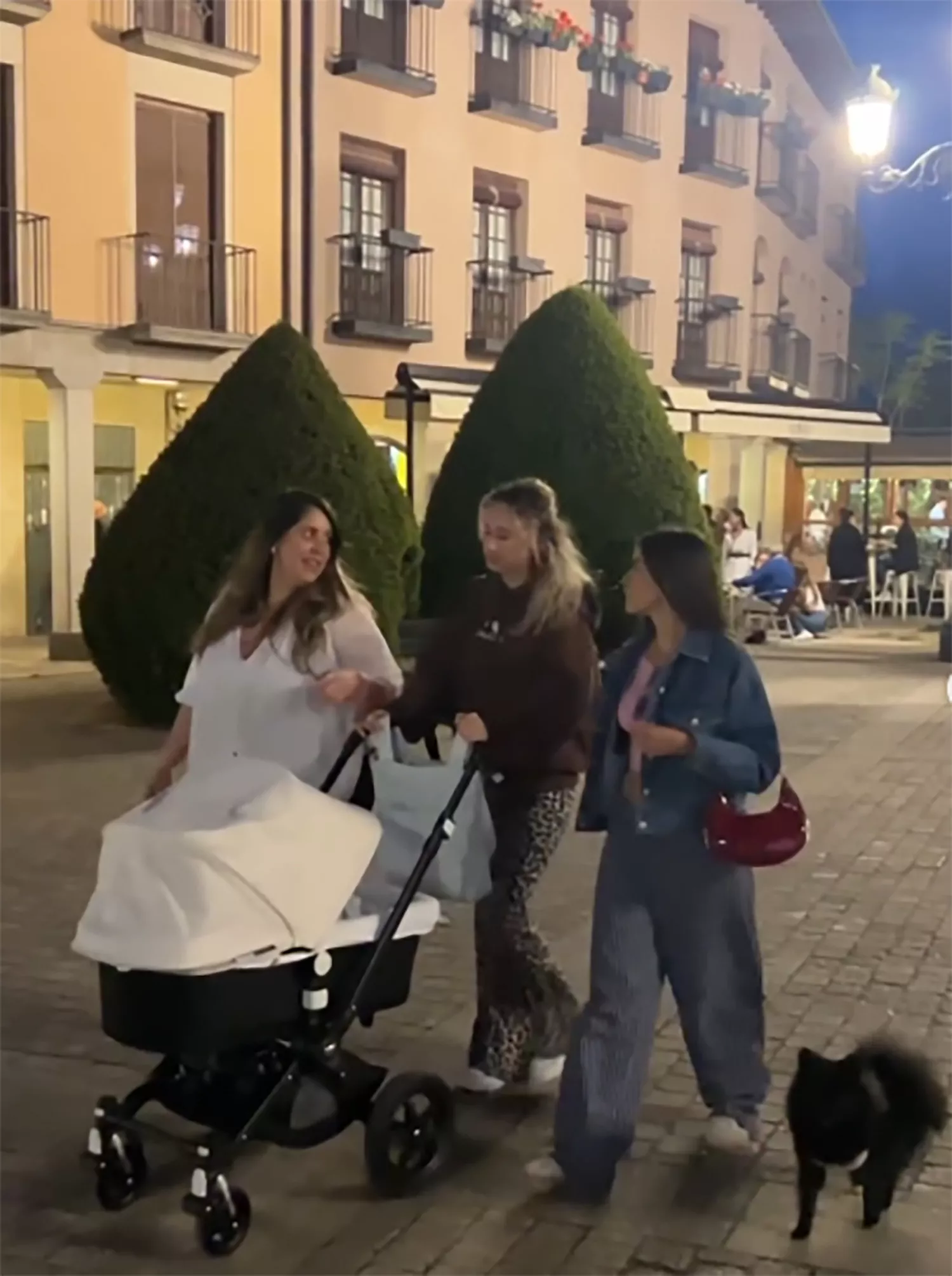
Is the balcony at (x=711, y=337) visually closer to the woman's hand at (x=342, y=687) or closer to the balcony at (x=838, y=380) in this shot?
the balcony at (x=838, y=380)

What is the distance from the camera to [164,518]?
8.90 metres

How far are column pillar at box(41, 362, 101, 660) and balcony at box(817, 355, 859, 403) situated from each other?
796 cm

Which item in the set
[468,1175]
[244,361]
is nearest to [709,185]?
[468,1175]

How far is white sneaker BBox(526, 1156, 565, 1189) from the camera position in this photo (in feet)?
11.1

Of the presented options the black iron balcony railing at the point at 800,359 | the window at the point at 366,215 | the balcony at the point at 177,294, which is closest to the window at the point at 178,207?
the balcony at the point at 177,294

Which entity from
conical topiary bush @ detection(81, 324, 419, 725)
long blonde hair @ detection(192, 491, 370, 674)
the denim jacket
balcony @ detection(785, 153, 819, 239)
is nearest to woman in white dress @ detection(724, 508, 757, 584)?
conical topiary bush @ detection(81, 324, 419, 725)

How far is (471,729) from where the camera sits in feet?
11.1

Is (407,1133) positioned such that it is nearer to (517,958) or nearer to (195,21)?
(517,958)

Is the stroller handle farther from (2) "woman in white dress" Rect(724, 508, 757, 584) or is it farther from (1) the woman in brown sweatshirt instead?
(2) "woman in white dress" Rect(724, 508, 757, 584)

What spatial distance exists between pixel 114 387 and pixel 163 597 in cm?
646

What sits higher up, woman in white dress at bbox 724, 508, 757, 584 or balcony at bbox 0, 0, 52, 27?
balcony at bbox 0, 0, 52, 27

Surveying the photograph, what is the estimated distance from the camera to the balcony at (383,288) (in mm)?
8508

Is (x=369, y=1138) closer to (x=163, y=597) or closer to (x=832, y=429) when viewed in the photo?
(x=832, y=429)

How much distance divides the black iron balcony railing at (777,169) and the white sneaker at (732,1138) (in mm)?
3312
